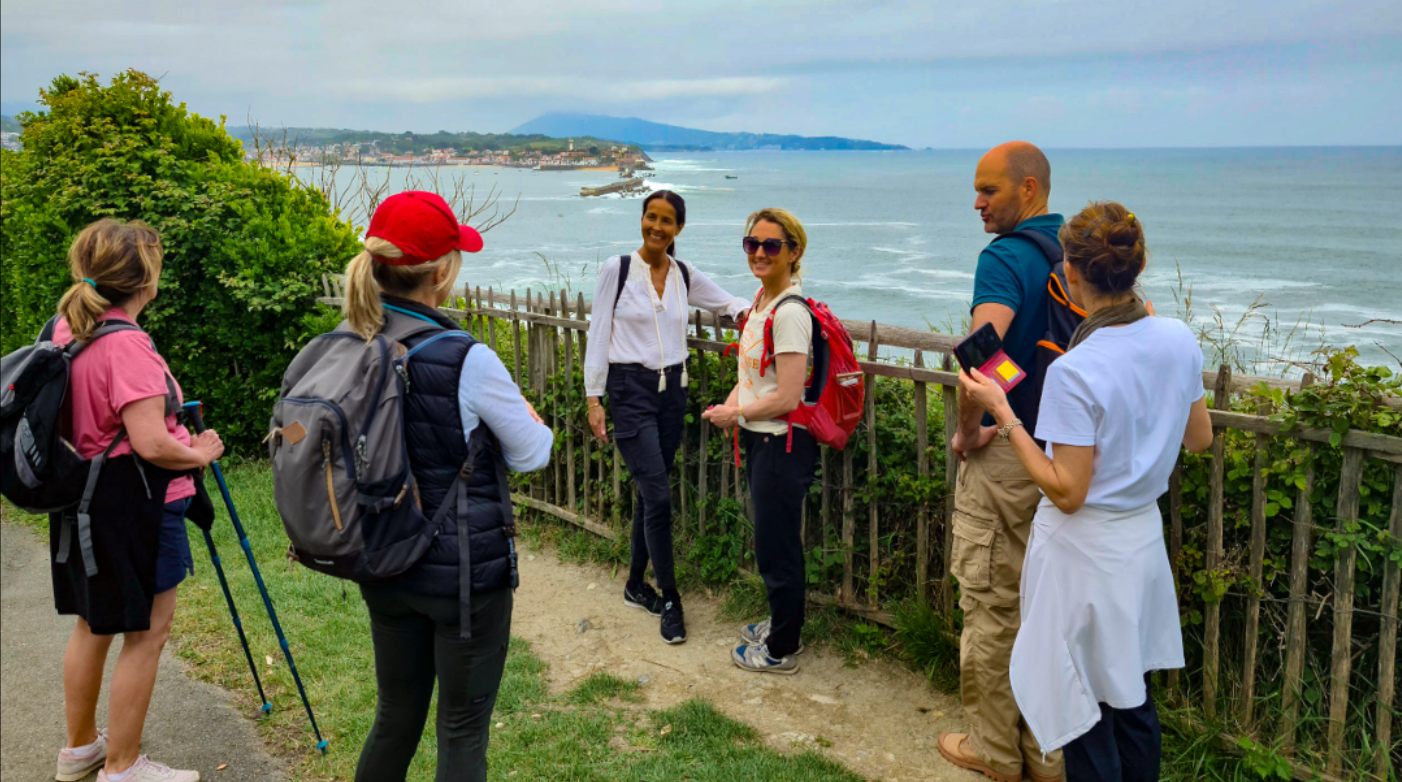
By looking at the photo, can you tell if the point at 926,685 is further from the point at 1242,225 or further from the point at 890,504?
the point at 1242,225

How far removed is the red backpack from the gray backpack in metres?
1.91

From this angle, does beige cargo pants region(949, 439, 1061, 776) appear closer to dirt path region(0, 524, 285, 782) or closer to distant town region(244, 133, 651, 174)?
dirt path region(0, 524, 285, 782)

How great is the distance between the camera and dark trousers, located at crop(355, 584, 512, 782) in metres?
2.72

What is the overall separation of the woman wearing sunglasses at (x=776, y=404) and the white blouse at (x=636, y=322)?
635mm

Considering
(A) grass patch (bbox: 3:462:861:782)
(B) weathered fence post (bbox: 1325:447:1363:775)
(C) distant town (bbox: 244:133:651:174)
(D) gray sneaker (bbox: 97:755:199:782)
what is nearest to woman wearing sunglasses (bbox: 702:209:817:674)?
(A) grass patch (bbox: 3:462:861:782)

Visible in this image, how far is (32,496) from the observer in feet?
10.8

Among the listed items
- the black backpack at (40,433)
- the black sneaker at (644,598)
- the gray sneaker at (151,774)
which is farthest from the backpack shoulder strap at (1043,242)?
the gray sneaker at (151,774)

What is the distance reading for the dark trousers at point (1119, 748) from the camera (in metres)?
2.88

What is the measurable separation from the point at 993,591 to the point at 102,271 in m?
3.39

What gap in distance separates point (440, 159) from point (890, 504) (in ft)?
51.6

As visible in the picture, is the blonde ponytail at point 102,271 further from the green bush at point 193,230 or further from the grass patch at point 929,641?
the green bush at point 193,230

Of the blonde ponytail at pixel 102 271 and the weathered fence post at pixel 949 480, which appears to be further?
the weathered fence post at pixel 949 480

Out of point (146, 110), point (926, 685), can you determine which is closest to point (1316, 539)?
point (926, 685)

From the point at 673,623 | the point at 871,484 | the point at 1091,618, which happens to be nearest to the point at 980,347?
the point at 1091,618
